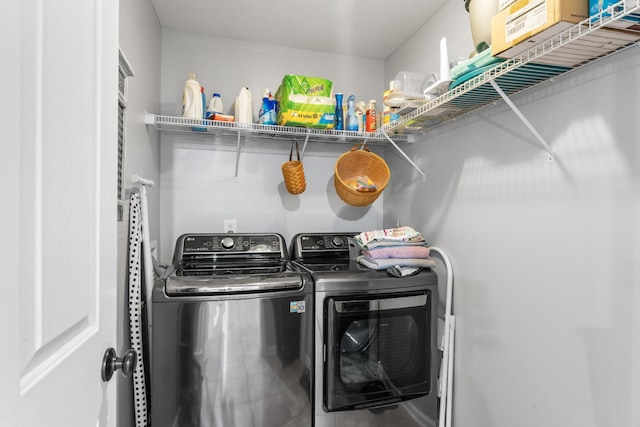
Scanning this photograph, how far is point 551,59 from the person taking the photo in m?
1.03

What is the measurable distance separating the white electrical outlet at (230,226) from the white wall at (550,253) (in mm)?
1330

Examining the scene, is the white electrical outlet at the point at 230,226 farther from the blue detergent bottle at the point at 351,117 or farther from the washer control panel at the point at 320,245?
the blue detergent bottle at the point at 351,117

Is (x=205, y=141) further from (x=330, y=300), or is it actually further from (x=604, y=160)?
(x=604, y=160)

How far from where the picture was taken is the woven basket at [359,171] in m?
2.01

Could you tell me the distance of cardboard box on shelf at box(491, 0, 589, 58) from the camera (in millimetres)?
819

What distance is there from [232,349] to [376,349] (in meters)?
0.71

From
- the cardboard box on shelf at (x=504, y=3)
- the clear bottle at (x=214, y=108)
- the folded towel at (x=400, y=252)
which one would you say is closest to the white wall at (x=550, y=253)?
the folded towel at (x=400, y=252)

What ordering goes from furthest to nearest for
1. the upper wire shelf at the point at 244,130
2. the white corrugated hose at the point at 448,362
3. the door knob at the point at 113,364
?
the upper wire shelf at the point at 244,130, the white corrugated hose at the point at 448,362, the door knob at the point at 113,364

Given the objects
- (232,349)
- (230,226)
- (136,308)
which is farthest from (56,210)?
(230,226)

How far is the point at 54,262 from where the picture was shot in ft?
1.77

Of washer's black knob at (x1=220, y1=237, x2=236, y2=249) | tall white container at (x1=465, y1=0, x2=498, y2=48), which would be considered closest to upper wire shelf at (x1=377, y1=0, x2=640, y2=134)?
tall white container at (x1=465, y1=0, x2=498, y2=48)

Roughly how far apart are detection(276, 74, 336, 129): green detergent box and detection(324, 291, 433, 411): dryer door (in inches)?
39.0

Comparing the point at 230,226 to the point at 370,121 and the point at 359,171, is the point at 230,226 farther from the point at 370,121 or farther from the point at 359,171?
the point at 370,121

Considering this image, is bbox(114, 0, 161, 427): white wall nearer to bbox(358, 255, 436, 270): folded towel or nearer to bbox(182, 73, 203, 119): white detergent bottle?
bbox(182, 73, 203, 119): white detergent bottle
